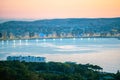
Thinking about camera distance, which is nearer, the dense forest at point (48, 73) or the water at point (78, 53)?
the dense forest at point (48, 73)

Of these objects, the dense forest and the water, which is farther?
the water

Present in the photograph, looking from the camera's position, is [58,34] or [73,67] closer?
[73,67]

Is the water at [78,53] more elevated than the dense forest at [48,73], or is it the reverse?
the dense forest at [48,73]

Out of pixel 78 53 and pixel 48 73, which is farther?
pixel 78 53

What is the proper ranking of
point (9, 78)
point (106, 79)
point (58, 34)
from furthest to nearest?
1. point (58, 34)
2. point (106, 79)
3. point (9, 78)

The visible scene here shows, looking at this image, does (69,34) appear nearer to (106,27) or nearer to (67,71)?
(106,27)

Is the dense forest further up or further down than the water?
further up

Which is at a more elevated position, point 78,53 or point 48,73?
point 48,73

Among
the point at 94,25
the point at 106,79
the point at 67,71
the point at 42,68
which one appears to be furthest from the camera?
the point at 94,25

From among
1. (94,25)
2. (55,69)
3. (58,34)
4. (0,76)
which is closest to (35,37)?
(58,34)
